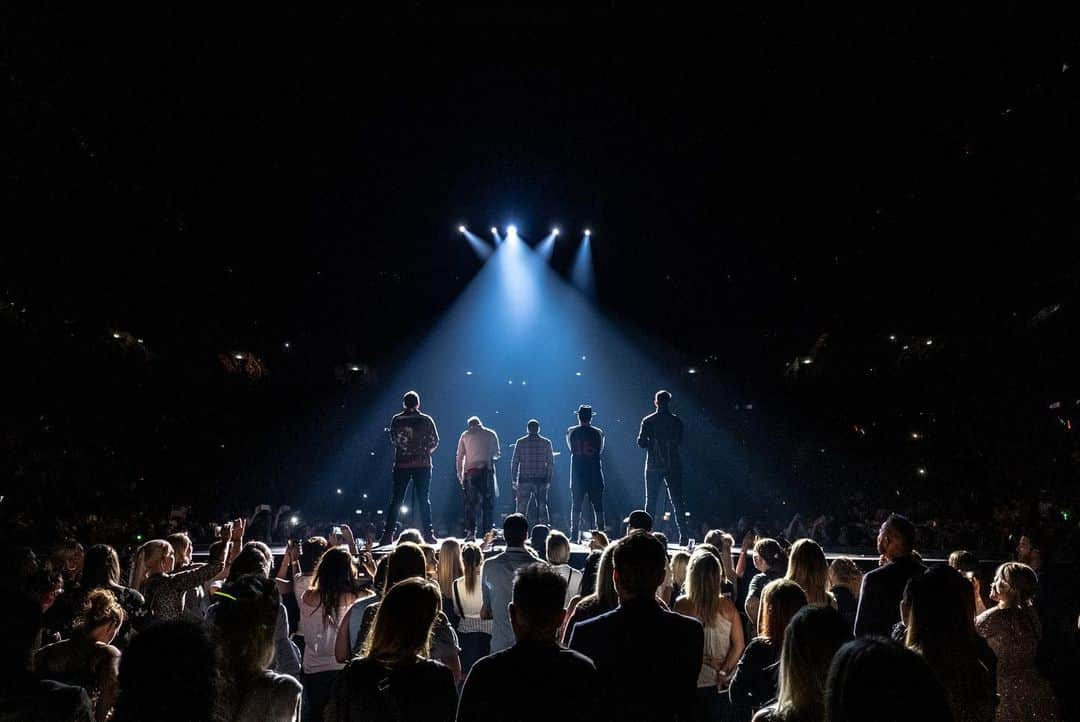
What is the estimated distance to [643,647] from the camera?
8.57ft

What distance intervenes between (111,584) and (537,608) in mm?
3285

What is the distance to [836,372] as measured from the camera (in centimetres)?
1969

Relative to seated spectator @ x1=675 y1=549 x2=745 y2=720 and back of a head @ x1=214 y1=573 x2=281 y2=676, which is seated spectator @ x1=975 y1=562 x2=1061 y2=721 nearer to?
seated spectator @ x1=675 y1=549 x2=745 y2=720

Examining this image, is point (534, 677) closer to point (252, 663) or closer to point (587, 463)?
point (252, 663)

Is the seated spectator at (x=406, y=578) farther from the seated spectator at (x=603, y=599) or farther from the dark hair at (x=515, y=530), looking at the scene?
the dark hair at (x=515, y=530)

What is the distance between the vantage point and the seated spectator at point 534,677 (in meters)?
2.13

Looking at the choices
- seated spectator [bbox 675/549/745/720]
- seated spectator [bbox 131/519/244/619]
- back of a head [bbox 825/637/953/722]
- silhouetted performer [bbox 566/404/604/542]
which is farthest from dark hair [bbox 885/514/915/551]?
silhouetted performer [bbox 566/404/604/542]

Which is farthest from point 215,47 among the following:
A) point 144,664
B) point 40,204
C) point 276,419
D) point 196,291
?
point 144,664

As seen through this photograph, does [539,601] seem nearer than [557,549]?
Yes

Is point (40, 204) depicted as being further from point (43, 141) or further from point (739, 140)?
point (739, 140)

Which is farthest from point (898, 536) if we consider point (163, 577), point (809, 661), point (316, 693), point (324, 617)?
point (163, 577)

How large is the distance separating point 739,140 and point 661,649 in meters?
15.5

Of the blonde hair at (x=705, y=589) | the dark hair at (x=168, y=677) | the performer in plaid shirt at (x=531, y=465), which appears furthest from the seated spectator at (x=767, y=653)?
the performer in plaid shirt at (x=531, y=465)

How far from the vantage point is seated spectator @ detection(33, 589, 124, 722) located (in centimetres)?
313
